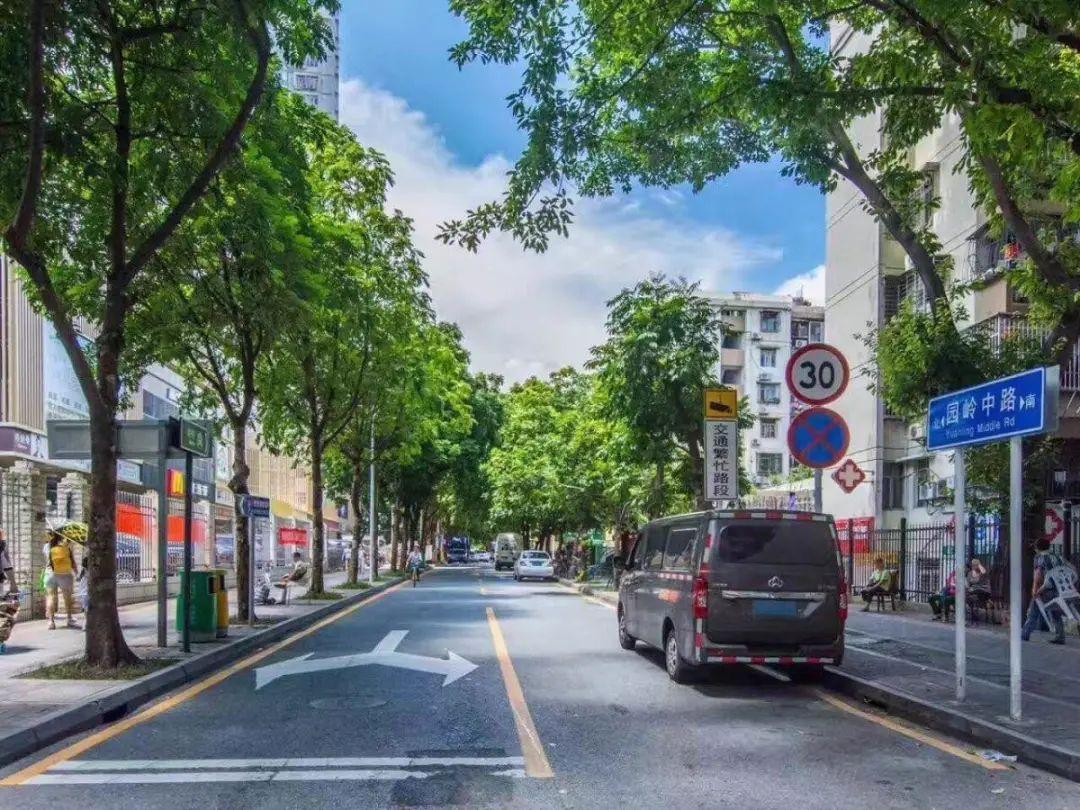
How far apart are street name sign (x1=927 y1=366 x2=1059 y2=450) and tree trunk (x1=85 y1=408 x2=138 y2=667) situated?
8.76m

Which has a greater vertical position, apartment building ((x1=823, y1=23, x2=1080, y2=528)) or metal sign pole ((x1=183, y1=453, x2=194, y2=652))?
apartment building ((x1=823, y1=23, x2=1080, y2=528))

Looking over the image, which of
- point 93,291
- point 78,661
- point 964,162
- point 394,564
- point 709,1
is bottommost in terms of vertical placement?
point 394,564

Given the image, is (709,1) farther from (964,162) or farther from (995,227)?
(995,227)

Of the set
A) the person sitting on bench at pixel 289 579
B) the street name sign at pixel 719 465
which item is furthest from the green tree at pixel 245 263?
the street name sign at pixel 719 465

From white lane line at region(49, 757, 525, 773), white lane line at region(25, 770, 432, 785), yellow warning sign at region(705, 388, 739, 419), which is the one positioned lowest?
white lane line at region(49, 757, 525, 773)

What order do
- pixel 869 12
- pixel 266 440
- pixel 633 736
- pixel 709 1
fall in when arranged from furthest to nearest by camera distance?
pixel 266 440 → pixel 869 12 → pixel 709 1 → pixel 633 736

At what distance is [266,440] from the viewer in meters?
25.8

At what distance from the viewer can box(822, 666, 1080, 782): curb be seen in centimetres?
706

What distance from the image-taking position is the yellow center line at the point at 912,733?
732cm

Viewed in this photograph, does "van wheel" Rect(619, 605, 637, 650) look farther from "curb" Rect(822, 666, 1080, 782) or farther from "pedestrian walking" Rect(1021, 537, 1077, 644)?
"pedestrian walking" Rect(1021, 537, 1077, 644)

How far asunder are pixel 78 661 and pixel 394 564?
3851 cm

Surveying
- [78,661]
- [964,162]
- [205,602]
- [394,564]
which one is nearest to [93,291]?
[205,602]

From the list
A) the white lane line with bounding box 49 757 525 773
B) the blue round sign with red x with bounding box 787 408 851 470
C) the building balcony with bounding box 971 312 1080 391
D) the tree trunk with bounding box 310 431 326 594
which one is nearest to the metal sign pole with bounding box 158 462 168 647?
the white lane line with bounding box 49 757 525 773

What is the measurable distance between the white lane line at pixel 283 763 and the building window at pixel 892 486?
2165 centimetres
